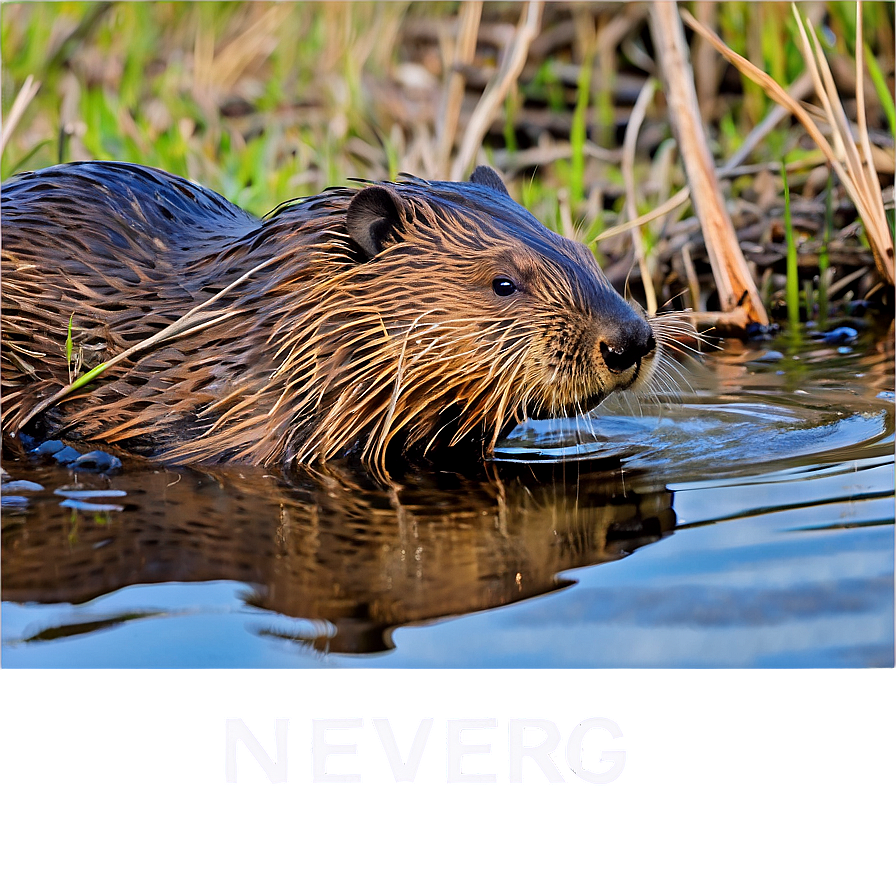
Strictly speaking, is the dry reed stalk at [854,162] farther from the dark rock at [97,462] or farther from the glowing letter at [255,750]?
the glowing letter at [255,750]

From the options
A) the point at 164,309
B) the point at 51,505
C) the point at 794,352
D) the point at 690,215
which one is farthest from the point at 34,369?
the point at 690,215

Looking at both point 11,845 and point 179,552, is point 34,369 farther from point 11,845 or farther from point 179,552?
point 11,845

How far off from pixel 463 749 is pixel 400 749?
0.34ft

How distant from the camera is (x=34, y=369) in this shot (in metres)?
3.64

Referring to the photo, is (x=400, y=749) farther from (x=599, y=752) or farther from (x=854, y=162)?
(x=854, y=162)

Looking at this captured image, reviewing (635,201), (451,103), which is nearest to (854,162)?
(635,201)

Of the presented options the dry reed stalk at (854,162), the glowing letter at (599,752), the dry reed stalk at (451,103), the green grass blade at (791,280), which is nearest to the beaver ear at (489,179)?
the dry reed stalk at (854,162)

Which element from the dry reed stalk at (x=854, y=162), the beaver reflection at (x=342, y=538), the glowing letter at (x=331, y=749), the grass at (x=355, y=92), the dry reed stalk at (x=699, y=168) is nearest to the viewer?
the glowing letter at (x=331, y=749)

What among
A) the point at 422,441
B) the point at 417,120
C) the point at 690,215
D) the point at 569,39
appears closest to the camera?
the point at 422,441

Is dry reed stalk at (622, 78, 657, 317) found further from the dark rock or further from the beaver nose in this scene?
the dark rock

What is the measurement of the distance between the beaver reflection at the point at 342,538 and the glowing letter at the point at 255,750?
6.3 inches

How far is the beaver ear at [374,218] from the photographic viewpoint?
3346 millimetres

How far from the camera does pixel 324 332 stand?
3.39m

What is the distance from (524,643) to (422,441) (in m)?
1.39
